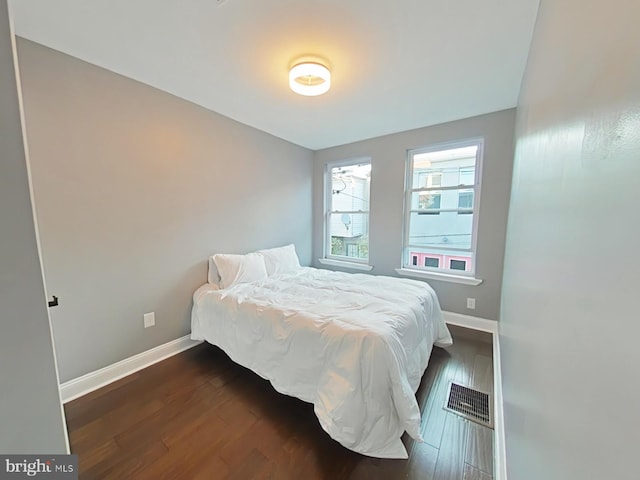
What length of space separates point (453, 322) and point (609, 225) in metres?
2.98

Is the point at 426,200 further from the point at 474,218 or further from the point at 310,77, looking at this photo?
the point at 310,77

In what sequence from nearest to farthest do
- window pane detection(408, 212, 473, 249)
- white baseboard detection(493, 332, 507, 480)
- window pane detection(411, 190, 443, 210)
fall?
white baseboard detection(493, 332, 507, 480)
window pane detection(408, 212, 473, 249)
window pane detection(411, 190, 443, 210)

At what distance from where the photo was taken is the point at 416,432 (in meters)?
1.32

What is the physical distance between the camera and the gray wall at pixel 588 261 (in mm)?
361

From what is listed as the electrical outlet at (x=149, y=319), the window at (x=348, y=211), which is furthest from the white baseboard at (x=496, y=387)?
the electrical outlet at (x=149, y=319)

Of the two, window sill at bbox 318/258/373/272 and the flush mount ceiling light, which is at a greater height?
the flush mount ceiling light

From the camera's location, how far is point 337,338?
4.81ft

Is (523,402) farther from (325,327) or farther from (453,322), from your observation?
(453,322)

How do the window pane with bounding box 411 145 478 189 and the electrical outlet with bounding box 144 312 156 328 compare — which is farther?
the window pane with bounding box 411 145 478 189

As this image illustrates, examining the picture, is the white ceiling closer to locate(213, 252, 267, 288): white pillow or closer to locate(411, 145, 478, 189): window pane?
locate(411, 145, 478, 189): window pane

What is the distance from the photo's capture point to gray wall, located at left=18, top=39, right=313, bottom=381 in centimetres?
169

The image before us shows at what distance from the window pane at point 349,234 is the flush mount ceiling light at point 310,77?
7.08 feet

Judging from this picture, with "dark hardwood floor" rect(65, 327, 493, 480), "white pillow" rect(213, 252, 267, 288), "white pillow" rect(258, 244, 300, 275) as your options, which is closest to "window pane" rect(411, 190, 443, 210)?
"white pillow" rect(258, 244, 300, 275)

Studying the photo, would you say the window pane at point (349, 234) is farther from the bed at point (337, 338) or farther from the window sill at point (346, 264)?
the bed at point (337, 338)
